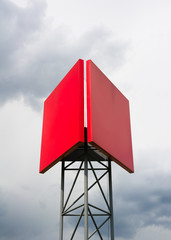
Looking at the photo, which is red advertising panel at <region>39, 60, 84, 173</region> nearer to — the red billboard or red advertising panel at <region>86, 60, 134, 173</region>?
the red billboard

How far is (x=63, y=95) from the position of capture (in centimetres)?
1530

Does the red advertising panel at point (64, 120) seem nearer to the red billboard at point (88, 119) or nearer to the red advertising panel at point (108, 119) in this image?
the red billboard at point (88, 119)

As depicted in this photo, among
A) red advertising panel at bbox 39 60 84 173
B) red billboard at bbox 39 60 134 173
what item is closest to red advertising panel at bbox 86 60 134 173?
red billboard at bbox 39 60 134 173

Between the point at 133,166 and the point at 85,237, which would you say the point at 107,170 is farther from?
the point at 85,237

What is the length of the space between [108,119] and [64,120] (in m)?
1.92

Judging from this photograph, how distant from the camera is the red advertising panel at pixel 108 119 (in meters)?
13.5

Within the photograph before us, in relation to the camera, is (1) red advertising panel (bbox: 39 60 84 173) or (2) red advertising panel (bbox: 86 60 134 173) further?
(1) red advertising panel (bbox: 39 60 84 173)

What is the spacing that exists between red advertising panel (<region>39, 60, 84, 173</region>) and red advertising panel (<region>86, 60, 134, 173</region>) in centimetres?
39

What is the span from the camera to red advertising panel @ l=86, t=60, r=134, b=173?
1350 centimetres

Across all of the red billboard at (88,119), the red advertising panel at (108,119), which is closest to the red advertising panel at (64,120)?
the red billboard at (88,119)

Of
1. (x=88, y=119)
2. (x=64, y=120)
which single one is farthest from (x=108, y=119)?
(x=64, y=120)

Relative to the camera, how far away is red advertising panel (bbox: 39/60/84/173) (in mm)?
13625

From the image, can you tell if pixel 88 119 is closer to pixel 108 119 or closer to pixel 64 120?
pixel 64 120

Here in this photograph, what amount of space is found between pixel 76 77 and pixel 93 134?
274cm
